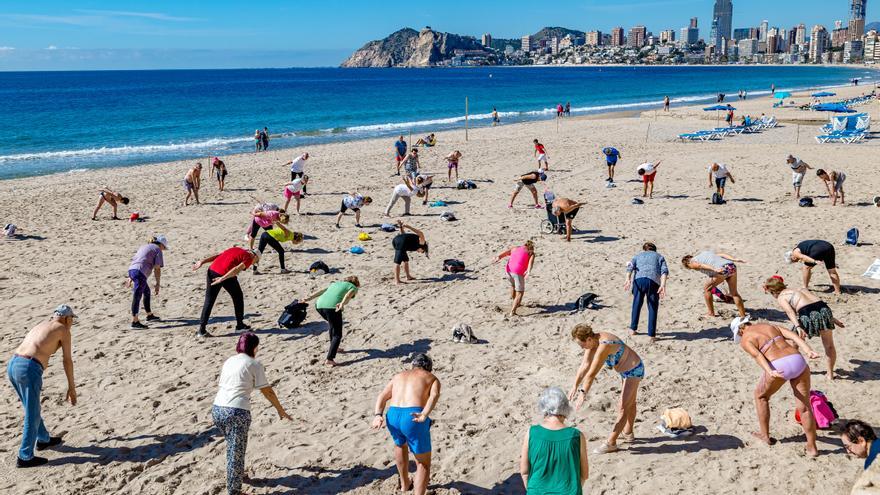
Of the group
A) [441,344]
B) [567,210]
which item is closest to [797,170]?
[567,210]

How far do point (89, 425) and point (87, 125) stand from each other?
4767 cm

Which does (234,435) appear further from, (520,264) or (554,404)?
(520,264)

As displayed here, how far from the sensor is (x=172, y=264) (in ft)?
42.0

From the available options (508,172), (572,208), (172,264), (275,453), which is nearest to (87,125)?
(508,172)

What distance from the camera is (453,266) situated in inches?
470

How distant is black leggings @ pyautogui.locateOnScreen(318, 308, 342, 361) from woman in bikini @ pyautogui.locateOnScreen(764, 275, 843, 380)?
16.8 feet

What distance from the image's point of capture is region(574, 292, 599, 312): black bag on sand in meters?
9.92

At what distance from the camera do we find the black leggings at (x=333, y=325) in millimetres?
7945

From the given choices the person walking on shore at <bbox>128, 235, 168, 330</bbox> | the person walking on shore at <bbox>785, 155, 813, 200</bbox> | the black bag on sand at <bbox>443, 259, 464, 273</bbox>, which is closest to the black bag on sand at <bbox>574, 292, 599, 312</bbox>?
the black bag on sand at <bbox>443, 259, 464, 273</bbox>

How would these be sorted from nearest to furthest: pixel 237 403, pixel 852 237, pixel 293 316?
pixel 237 403 → pixel 293 316 → pixel 852 237

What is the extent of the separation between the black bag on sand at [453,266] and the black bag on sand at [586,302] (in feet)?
8.63

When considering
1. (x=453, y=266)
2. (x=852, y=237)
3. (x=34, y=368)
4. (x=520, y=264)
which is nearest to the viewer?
(x=34, y=368)

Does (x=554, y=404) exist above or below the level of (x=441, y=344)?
above

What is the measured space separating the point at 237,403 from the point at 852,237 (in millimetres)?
12431
